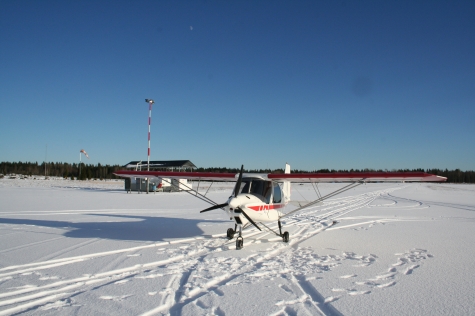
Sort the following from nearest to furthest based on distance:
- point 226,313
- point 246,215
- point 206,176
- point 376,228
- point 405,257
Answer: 1. point 226,313
2. point 405,257
3. point 246,215
4. point 206,176
5. point 376,228

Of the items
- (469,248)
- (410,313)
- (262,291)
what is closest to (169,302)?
(262,291)

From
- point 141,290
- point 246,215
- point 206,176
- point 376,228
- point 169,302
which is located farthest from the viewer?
point 376,228

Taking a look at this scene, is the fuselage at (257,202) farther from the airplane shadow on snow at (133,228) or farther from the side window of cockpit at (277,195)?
the airplane shadow on snow at (133,228)

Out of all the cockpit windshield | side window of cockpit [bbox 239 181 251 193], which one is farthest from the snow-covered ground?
side window of cockpit [bbox 239 181 251 193]

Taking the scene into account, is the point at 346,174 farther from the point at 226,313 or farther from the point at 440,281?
the point at 226,313

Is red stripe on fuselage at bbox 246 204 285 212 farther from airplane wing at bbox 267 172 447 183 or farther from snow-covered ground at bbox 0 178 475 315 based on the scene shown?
snow-covered ground at bbox 0 178 475 315

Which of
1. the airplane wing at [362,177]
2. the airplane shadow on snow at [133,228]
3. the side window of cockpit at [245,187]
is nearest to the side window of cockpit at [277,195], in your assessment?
the airplane wing at [362,177]

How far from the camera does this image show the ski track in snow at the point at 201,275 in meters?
4.32

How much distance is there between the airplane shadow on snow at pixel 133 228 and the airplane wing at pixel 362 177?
11.0 feet

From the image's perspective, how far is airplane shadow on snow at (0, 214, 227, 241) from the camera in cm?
945

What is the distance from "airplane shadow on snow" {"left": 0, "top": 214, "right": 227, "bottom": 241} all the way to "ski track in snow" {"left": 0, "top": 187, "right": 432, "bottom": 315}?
111 centimetres

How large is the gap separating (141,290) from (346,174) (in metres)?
6.16

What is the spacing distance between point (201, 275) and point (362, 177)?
535cm

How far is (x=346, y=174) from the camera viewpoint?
8867mm
